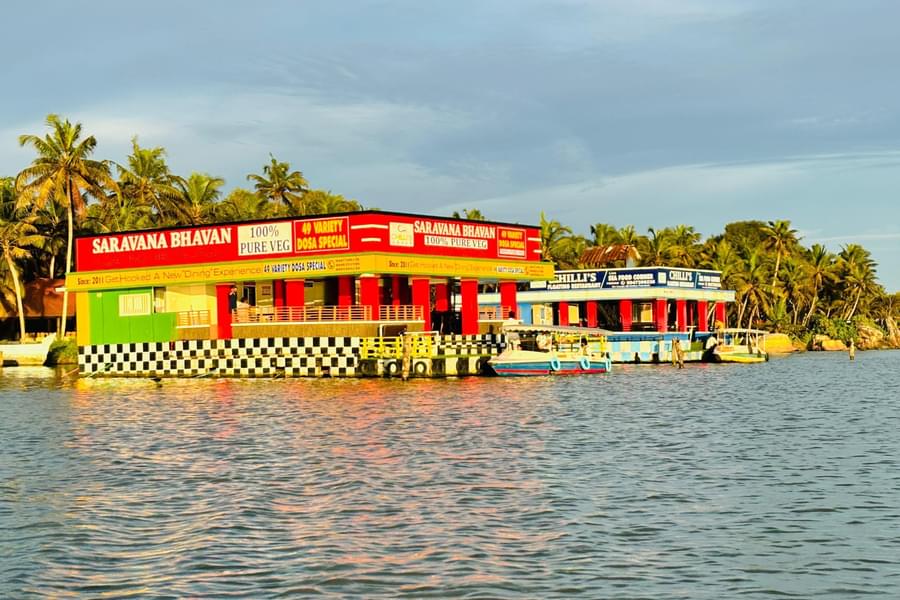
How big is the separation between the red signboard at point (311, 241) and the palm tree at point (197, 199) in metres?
31.7

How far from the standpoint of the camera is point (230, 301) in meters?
64.9

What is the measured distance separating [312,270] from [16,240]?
4108cm

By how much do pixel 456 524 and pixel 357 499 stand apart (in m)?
2.90

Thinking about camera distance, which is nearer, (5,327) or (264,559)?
(264,559)

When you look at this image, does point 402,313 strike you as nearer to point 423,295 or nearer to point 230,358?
point 423,295

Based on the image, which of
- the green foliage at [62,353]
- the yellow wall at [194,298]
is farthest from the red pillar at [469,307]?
the green foliage at [62,353]

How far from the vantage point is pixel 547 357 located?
182 ft

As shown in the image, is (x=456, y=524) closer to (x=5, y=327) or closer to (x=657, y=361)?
(x=657, y=361)

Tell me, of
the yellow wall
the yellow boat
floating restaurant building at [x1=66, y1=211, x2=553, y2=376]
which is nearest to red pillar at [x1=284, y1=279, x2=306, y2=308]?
floating restaurant building at [x1=66, y1=211, x2=553, y2=376]

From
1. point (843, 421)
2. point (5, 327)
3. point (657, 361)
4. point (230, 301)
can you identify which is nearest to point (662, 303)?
point (657, 361)

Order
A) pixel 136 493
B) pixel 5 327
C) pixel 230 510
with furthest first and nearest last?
pixel 5 327
pixel 136 493
pixel 230 510

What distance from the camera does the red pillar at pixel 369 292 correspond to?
58228mm

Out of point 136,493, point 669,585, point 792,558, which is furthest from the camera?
point 136,493

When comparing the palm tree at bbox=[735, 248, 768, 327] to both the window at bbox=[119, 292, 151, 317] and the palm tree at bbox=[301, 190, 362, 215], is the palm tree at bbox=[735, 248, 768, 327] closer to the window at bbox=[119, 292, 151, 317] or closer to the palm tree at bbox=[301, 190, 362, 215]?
the palm tree at bbox=[301, 190, 362, 215]
